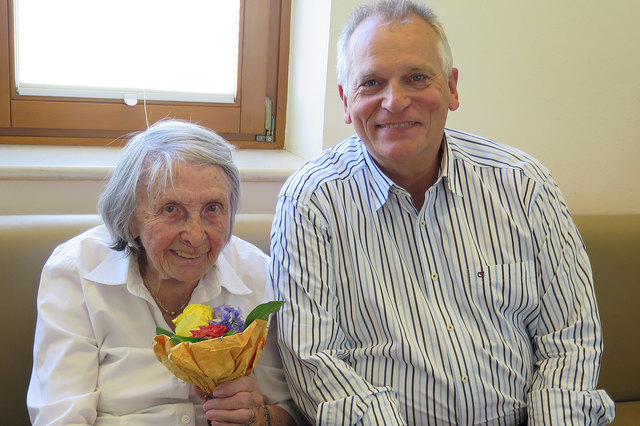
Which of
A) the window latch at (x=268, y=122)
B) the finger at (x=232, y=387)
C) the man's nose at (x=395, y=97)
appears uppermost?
the man's nose at (x=395, y=97)

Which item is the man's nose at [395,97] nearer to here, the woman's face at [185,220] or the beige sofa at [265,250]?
the woman's face at [185,220]

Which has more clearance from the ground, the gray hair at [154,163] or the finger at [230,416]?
the gray hair at [154,163]

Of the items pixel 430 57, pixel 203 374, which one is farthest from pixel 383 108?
pixel 203 374

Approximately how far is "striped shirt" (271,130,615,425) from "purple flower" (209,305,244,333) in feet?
0.89

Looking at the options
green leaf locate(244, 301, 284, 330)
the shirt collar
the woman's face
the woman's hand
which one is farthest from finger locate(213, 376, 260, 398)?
the shirt collar

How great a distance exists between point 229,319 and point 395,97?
2.05ft

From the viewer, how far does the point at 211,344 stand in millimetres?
1287

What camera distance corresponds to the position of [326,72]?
2371mm

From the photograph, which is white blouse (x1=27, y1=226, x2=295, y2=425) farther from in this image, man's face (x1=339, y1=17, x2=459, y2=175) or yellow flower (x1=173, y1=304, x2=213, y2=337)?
man's face (x1=339, y1=17, x2=459, y2=175)

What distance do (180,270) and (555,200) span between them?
0.92m

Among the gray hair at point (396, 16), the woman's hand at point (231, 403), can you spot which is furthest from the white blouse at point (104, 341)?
the gray hair at point (396, 16)

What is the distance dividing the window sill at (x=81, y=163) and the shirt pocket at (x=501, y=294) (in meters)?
0.86

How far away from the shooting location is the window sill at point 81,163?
85.2 inches

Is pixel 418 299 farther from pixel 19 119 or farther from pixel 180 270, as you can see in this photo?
pixel 19 119
